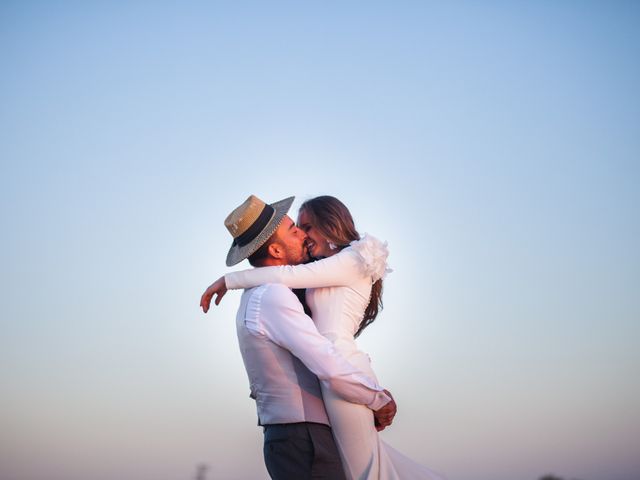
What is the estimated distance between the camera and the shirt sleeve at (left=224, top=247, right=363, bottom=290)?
4164 millimetres

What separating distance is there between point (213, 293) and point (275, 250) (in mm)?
500

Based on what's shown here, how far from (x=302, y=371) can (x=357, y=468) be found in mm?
601

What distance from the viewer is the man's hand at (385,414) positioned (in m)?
3.85

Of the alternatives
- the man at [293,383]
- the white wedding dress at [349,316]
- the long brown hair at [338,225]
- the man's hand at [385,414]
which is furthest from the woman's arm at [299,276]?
the man's hand at [385,414]

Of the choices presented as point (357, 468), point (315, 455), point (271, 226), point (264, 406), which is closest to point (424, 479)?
point (357, 468)

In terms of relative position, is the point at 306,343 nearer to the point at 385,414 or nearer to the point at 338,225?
the point at 385,414

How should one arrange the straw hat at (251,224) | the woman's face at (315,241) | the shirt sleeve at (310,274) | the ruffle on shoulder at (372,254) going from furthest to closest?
the woman's face at (315,241)
the ruffle on shoulder at (372,254)
the straw hat at (251,224)
the shirt sleeve at (310,274)

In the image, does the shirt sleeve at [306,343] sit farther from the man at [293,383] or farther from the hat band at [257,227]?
the hat band at [257,227]

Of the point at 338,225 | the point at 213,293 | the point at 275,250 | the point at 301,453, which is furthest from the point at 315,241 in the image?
the point at 301,453

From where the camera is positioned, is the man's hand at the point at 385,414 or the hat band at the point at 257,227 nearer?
the man's hand at the point at 385,414

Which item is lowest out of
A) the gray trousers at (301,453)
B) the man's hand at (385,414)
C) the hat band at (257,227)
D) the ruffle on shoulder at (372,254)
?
the gray trousers at (301,453)

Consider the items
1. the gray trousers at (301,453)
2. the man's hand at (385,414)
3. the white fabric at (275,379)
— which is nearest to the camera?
the gray trousers at (301,453)

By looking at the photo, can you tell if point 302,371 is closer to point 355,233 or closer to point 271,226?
point 271,226

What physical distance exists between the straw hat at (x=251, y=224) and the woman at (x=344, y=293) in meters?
0.21
